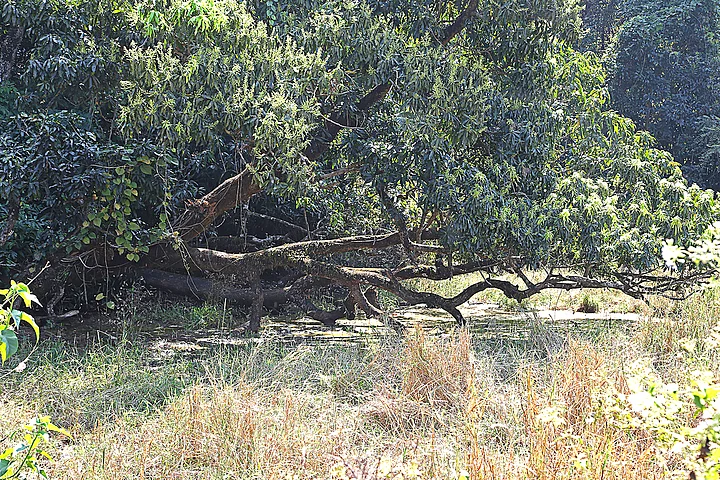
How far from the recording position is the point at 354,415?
152 inches

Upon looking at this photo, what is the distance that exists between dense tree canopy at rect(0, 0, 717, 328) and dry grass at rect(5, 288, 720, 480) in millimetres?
1149

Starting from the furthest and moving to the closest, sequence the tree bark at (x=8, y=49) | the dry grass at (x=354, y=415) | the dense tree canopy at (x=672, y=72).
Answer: the dense tree canopy at (x=672, y=72), the tree bark at (x=8, y=49), the dry grass at (x=354, y=415)

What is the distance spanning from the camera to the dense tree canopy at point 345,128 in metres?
5.02

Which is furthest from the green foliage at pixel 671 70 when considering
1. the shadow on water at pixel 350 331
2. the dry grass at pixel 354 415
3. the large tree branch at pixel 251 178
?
the dry grass at pixel 354 415

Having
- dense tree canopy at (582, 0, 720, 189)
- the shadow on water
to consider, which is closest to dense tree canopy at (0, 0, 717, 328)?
the shadow on water

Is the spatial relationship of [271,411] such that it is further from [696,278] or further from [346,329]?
[696,278]

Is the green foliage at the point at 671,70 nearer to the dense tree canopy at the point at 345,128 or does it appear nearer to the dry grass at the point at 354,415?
the dense tree canopy at the point at 345,128

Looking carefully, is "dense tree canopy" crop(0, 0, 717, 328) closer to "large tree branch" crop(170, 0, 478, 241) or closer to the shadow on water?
"large tree branch" crop(170, 0, 478, 241)

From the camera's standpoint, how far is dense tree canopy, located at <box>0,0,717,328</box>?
16.5 ft

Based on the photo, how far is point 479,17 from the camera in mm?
5914

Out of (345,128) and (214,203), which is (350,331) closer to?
(214,203)

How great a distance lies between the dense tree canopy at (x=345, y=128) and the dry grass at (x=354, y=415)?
115 centimetres

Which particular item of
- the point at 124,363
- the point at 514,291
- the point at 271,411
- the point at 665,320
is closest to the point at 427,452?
the point at 271,411

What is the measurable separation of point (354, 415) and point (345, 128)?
2705 millimetres
